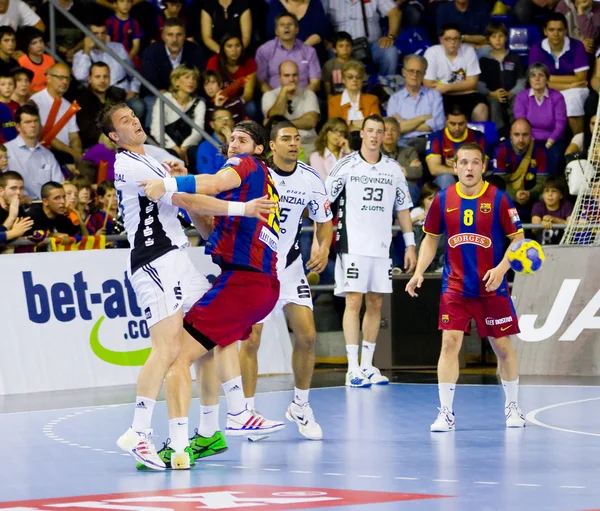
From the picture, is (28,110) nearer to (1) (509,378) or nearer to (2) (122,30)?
(2) (122,30)

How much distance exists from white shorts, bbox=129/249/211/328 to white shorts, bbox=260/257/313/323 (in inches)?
71.5

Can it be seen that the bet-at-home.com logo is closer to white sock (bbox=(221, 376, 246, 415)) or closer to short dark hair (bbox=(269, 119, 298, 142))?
short dark hair (bbox=(269, 119, 298, 142))

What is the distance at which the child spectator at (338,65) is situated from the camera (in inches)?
715

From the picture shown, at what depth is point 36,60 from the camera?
16.8m

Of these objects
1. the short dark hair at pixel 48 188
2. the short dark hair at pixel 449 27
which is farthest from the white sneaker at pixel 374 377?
the short dark hair at pixel 449 27

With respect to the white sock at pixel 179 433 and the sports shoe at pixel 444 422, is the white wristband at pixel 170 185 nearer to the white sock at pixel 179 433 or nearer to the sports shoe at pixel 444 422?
the white sock at pixel 179 433

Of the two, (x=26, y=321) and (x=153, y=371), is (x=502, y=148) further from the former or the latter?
(x=153, y=371)

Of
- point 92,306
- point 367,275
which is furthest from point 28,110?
point 367,275

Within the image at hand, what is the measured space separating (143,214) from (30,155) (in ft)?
24.5

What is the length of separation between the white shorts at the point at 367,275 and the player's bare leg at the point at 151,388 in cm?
601

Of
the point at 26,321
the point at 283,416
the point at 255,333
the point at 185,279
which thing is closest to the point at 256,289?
the point at 185,279

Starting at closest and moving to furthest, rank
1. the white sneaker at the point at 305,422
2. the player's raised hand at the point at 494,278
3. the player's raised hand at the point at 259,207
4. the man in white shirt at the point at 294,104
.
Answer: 1. the player's raised hand at the point at 259,207
2. the white sneaker at the point at 305,422
3. the player's raised hand at the point at 494,278
4. the man in white shirt at the point at 294,104

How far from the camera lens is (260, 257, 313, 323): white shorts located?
1023 centimetres

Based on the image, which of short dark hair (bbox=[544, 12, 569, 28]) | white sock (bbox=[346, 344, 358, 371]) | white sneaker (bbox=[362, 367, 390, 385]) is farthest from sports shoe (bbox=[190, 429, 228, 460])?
short dark hair (bbox=[544, 12, 569, 28])
